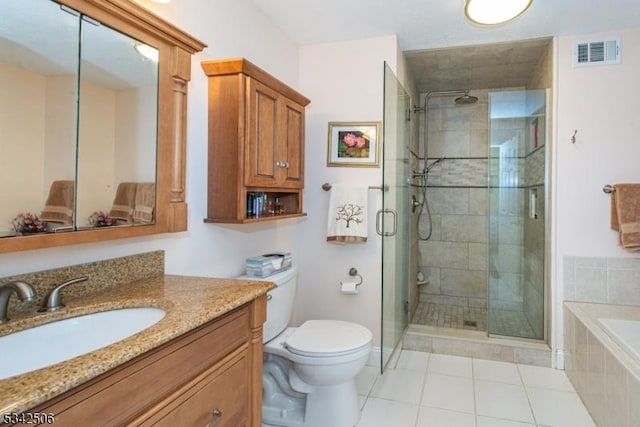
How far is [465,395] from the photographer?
2346 mm

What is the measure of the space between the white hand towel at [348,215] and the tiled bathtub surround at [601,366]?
4.67 feet

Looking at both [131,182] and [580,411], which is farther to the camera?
[580,411]

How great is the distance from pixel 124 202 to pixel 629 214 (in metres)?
2.91

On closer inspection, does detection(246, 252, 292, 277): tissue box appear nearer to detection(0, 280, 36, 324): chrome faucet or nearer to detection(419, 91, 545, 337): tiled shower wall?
detection(0, 280, 36, 324): chrome faucet

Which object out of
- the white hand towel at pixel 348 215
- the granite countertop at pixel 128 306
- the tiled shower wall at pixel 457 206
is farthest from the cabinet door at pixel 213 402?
the tiled shower wall at pixel 457 206

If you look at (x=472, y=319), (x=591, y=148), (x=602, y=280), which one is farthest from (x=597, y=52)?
(x=472, y=319)

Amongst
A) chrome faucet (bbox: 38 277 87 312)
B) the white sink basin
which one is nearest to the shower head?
the white sink basin

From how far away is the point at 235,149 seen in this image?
6.23 ft

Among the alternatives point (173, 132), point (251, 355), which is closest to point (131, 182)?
point (173, 132)

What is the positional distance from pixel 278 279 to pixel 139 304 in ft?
3.00

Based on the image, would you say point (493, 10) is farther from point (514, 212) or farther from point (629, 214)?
point (514, 212)

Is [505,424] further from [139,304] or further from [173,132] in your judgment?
[173,132]

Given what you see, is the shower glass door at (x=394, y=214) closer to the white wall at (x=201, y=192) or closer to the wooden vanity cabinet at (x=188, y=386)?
the white wall at (x=201, y=192)

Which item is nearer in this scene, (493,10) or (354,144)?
(493,10)
